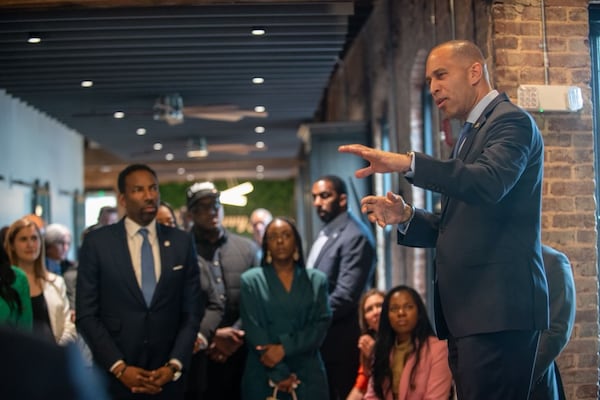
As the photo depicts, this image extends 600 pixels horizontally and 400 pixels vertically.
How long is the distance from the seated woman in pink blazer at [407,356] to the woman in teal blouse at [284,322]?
38cm

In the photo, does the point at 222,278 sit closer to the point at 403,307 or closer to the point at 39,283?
the point at 39,283

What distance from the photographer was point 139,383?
3.64 metres

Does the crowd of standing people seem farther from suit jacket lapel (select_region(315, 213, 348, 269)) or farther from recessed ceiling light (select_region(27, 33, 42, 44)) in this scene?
recessed ceiling light (select_region(27, 33, 42, 44))

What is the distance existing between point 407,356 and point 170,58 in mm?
3797

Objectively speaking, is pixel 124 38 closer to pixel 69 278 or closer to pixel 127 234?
pixel 69 278

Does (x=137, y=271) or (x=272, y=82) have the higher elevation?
(x=272, y=82)

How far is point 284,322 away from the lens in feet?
14.6

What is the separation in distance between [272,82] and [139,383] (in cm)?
518

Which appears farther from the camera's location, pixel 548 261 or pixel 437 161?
pixel 548 261

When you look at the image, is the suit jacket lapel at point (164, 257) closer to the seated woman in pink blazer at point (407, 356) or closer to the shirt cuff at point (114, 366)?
the shirt cuff at point (114, 366)

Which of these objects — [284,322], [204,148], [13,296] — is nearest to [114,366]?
[13,296]

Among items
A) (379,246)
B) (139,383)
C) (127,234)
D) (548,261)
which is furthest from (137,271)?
(379,246)

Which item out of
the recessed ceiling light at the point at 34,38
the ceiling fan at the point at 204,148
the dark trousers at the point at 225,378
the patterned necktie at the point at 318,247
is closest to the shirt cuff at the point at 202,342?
the dark trousers at the point at 225,378

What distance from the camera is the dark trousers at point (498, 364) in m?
2.39
